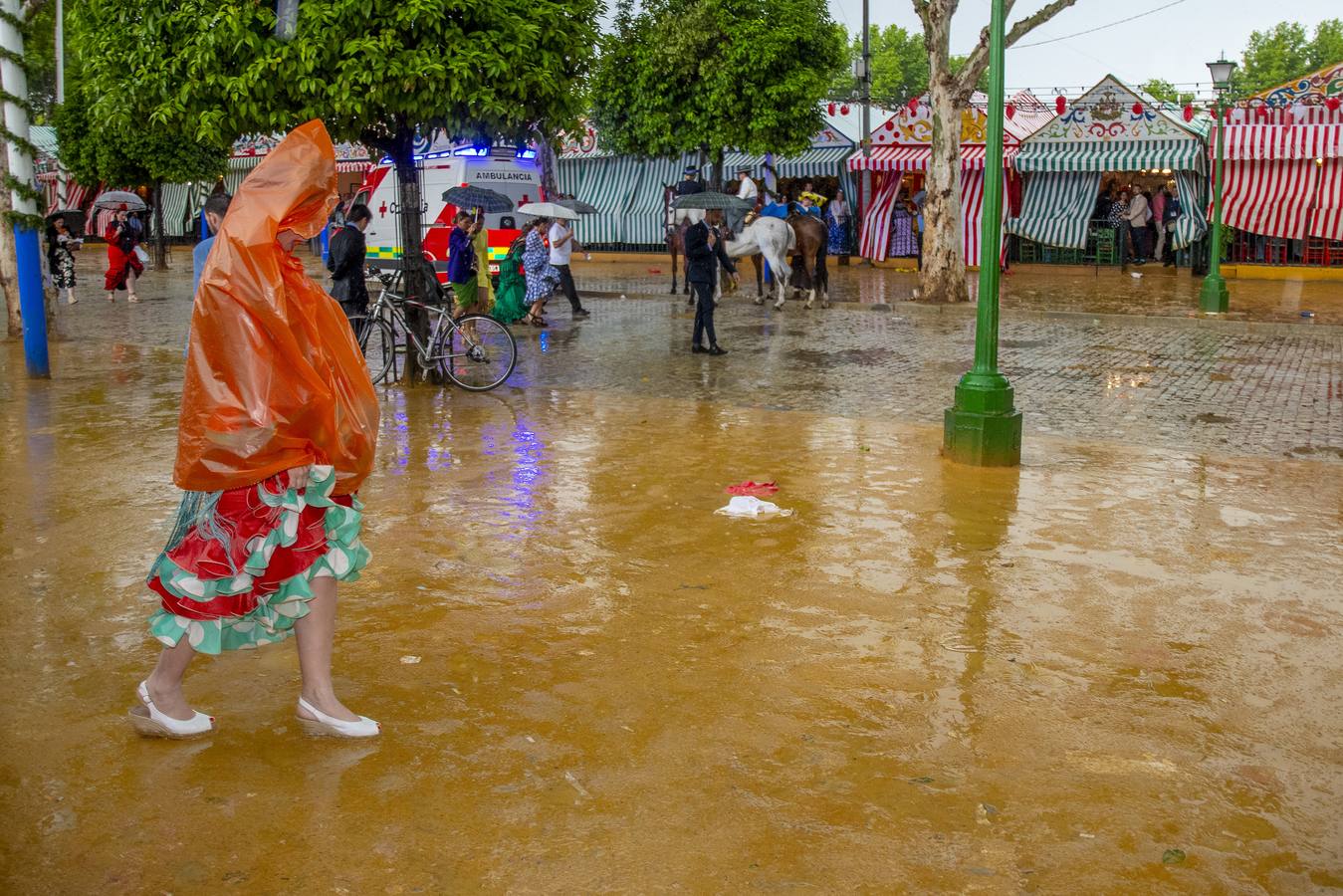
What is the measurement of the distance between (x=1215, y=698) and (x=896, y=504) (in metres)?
2.98

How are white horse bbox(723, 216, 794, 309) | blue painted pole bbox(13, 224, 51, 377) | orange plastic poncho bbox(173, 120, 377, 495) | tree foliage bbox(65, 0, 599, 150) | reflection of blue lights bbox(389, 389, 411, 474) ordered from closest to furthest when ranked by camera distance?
orange plastic poncho bbox(173, 120, 377, 495)
reflection of blue lights bbox(389, 389, 411, 474)
tree foliage bbox(65, 0, 599, 150)
blue painted pole bbox(13, 224, 51, 377)
white horse bbox(723, 216, 794, 309)

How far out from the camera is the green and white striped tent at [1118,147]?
1004 inches

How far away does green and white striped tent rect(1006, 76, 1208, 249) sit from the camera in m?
25.5

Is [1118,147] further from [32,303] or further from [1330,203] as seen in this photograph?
[32,303]

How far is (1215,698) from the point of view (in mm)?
4727

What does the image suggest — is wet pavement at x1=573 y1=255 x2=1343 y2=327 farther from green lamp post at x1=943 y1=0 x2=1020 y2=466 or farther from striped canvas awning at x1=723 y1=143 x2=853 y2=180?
green lamp post at x1=943 y1=0 x2=1020 y2=466

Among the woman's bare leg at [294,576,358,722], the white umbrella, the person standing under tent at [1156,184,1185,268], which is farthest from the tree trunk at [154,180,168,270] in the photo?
the woman's bare leg at [294,576,358,722]

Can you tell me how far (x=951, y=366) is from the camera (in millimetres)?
13492

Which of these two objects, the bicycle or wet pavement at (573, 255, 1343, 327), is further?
wet pavement at (573, 255, 1343, 327)

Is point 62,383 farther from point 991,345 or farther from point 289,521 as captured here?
point 289,521

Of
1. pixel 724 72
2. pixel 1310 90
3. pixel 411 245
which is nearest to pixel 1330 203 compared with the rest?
pixel 1310 90

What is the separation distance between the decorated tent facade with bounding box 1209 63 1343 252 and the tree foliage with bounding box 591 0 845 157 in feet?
25.5

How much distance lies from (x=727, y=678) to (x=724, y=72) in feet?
72.8

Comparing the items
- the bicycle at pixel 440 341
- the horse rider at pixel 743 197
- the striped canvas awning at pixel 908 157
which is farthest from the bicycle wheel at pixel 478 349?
the striped canvas awning at pixel 908 157
